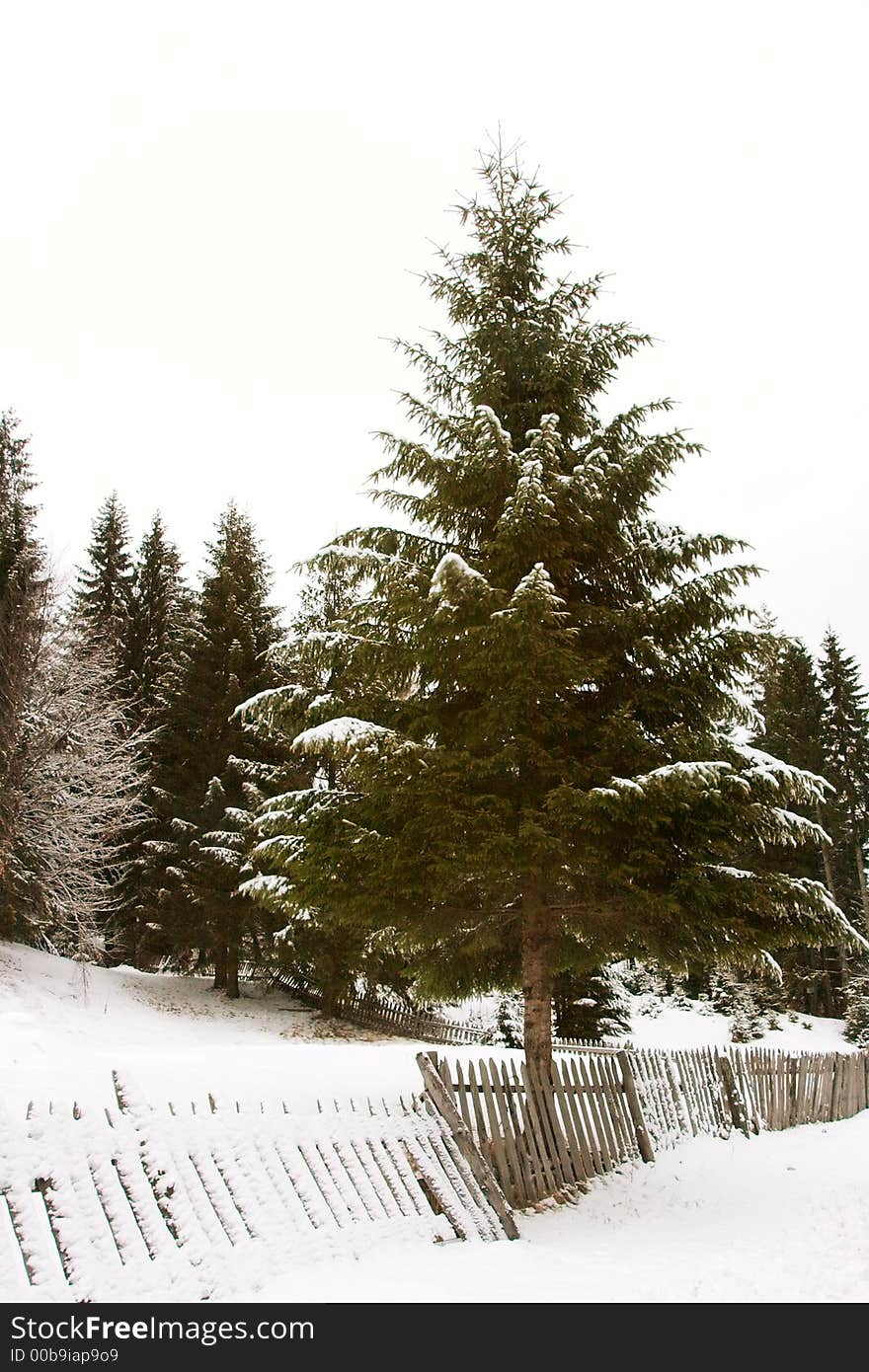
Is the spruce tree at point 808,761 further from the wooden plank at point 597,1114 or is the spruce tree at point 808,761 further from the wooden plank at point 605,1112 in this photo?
the wooden plank at point 597,1114

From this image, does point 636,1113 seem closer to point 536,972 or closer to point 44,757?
point 536,972

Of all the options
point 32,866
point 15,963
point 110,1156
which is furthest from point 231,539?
point 110,1156

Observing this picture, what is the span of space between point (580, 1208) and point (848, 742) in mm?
34329

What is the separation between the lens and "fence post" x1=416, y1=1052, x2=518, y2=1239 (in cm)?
659

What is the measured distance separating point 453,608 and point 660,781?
2578mm

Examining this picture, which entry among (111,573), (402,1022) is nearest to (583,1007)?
(402,1022)

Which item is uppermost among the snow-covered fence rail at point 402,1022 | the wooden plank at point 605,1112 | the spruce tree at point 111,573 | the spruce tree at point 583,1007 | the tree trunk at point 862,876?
the spruce tree at point 111,573

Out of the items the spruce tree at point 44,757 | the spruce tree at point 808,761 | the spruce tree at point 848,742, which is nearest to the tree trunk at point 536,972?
the spruce tree at point 44,757

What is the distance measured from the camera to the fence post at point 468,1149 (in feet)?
21.6

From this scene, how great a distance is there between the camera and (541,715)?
342 inches

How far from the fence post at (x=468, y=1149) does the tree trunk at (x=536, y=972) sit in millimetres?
2198

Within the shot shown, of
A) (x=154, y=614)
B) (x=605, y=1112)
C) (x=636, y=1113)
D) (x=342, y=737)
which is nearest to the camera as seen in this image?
(x=342, y=737)

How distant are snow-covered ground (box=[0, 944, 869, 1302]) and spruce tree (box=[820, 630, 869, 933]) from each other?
73.1ft

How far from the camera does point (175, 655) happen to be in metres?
30.0
